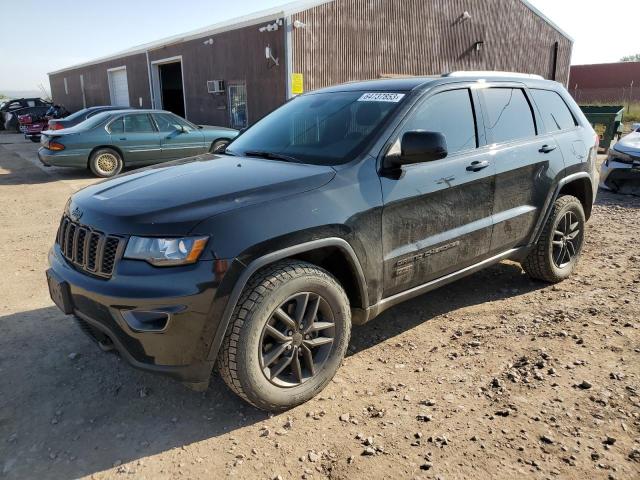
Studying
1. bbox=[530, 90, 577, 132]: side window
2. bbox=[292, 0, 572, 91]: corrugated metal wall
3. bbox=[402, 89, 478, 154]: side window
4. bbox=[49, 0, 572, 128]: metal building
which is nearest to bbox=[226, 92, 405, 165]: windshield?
bbox=[402, 89, 478, 154]: side window

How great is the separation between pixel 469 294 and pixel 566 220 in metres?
1.11

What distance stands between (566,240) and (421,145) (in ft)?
7.92

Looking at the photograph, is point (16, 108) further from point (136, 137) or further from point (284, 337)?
point (284, 337)

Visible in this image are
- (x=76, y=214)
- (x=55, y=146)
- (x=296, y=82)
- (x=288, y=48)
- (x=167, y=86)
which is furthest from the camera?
(x=167, y=86)

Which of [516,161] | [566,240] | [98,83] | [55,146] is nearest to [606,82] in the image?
[98,83]

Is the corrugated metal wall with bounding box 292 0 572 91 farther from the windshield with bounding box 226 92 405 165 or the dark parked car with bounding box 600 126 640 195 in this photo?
the windshield with bounding box 226 92 405 165

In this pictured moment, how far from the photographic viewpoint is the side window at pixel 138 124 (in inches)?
463

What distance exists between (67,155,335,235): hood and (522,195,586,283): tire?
93.2 inches

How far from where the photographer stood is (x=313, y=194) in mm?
2785

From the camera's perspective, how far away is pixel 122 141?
11617mm

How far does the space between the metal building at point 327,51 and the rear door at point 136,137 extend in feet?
13.3

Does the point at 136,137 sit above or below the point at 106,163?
above

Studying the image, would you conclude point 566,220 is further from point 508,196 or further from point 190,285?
point 190,285

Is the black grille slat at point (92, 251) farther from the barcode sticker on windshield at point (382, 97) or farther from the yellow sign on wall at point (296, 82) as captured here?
the yellow sign on wall at point (296, 82)
